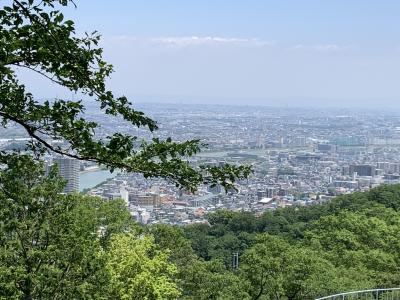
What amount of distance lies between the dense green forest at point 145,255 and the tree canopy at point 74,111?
0.64 m

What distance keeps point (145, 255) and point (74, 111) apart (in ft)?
31.7

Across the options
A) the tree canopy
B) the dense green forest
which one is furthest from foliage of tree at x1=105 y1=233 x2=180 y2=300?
the tree canopy

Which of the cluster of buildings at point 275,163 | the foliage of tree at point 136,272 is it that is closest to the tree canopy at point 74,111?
the foliage of tree at point 136,272

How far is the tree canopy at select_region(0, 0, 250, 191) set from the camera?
3652 millimetres

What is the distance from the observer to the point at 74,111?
3945 mm

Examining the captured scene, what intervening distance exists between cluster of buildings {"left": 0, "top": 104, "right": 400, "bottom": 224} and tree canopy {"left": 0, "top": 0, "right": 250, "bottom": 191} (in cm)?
1554

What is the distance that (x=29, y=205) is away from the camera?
9.67m

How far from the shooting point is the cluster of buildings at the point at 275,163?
44438mm

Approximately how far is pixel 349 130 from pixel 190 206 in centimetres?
6433

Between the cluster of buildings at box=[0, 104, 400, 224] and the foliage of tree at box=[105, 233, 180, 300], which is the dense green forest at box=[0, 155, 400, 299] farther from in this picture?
the cluster of buildings at box=[0, 104, 400, 224]

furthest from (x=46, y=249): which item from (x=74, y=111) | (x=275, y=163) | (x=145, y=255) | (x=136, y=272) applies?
(x=275, y=163)

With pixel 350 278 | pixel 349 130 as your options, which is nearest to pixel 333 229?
pixel 350 278

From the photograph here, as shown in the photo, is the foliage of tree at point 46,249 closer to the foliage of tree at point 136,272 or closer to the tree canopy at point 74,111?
the foliage of tree at point 136,272

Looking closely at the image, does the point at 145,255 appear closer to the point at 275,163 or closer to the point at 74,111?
the point at 74,111
